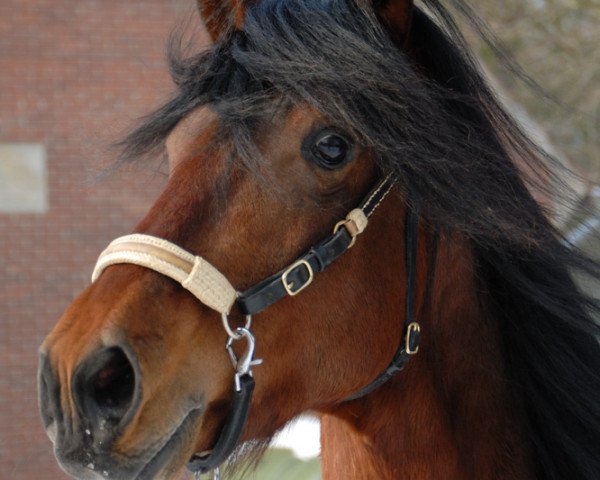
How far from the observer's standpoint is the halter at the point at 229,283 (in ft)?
5.69

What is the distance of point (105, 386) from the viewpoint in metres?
1.65

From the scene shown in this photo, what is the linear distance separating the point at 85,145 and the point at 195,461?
1221 mm

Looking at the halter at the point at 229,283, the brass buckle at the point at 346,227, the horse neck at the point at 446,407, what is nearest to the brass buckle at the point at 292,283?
the halter at the point at 229,283

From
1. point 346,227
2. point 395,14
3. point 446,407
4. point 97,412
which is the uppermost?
point 395,14

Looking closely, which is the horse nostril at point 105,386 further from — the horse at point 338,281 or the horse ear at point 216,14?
the horse ear at point 216,14

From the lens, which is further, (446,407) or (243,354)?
(446,407)

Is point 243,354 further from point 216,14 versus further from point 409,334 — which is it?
point 216,14

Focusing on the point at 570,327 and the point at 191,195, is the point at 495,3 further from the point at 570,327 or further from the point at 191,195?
the point at 191,195

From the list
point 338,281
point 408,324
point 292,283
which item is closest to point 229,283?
point 292,283

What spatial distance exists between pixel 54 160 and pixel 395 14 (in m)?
7.39

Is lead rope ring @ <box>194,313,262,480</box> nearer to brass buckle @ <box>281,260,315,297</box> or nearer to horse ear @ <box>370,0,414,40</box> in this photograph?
brass buckle @ <box>281,260,315,297</box>

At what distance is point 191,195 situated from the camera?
181 centimetres

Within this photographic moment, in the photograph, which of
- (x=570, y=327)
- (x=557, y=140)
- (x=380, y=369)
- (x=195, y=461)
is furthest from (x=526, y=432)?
(x=557, y=140)

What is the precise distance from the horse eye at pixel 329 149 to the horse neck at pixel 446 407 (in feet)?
1.20
